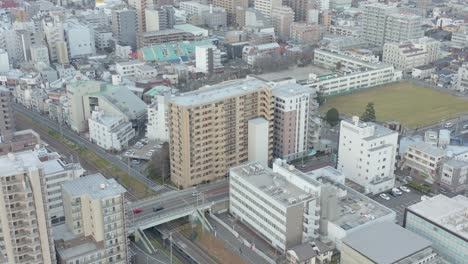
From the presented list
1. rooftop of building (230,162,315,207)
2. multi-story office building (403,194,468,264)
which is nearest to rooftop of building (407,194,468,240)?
multi-story office building (403,194,468,264)

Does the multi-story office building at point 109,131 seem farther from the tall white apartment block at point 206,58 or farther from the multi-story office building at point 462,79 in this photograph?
the multi-story office building at point 462,79

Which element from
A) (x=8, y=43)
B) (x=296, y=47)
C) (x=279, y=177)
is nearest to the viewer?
(x=279, y=177)

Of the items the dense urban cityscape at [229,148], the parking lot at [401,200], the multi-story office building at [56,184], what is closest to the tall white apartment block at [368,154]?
the dense urban cityscape at [229,148]

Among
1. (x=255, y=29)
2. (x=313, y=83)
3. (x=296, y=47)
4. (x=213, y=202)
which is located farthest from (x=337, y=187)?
(x=255, y=29)

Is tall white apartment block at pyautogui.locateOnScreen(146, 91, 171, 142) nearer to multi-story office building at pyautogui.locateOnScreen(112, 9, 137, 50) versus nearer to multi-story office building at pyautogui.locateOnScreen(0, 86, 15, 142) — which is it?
multi-story office building at pyautogui.locateOnScreen(0, 86, 15, 142)

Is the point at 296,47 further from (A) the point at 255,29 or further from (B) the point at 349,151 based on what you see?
(B) the point at 349,151

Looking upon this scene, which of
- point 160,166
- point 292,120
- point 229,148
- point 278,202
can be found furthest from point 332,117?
point 278,202
